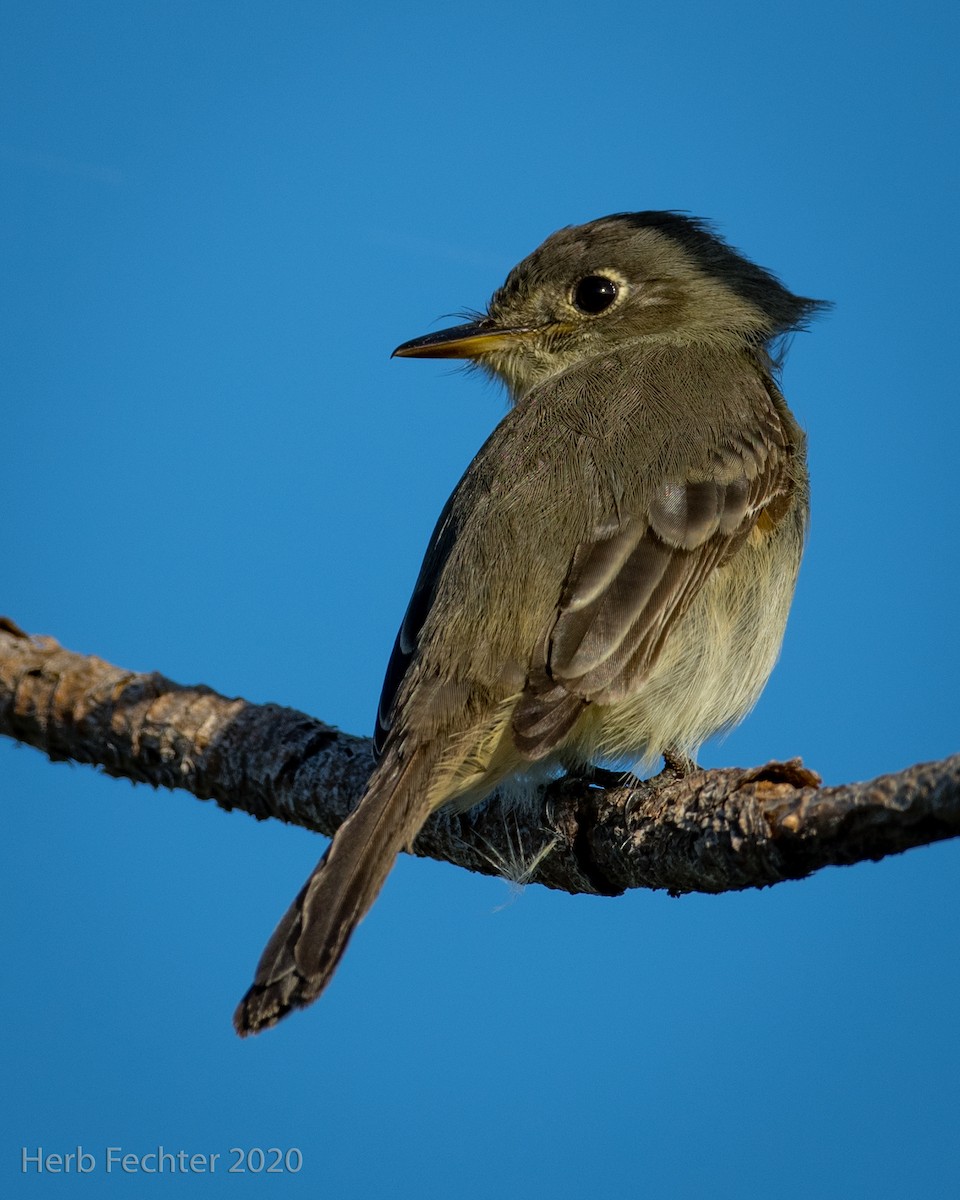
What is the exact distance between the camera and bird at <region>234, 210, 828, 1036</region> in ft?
15.4

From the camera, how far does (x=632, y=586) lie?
5.19 m

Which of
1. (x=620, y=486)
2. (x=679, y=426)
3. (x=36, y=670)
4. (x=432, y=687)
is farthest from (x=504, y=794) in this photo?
(x=36, y=670)

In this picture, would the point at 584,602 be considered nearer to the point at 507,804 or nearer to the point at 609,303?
the point at 507,804

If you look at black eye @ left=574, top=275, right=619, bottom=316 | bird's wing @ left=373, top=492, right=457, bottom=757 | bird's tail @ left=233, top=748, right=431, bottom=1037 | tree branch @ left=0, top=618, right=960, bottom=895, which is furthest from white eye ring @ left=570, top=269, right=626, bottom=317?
bird's tail @ left=233, top=748, right=431, bottom=1037

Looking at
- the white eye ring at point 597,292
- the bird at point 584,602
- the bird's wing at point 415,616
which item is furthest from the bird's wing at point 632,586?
the white eye ring at point 597,292

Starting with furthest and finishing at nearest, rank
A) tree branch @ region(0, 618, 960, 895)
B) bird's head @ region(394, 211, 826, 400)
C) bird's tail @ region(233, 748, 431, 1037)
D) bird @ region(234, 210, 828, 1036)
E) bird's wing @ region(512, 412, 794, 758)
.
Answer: bird's head @ region(394, 211, 826, 400), bird's wing @ region(512, 412, 794, 758), bird @ region(234, 210, 828, 1036), bird's tail @ region(233, 748, 431, 1037), tree branch @ region(0, 618, 960, 895)

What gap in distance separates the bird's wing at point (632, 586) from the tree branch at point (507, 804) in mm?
455

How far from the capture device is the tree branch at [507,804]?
12.1ft

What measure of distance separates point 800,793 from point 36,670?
151 inches

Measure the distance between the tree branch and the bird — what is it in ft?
1.04

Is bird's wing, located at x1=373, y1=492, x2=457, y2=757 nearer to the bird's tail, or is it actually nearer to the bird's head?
the bird's tail

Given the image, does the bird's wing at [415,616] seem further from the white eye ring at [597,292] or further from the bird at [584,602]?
the white eye ring at [597,292]

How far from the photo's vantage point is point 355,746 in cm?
605

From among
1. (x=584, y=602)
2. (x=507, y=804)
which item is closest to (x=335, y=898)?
(x=507, y=804)
